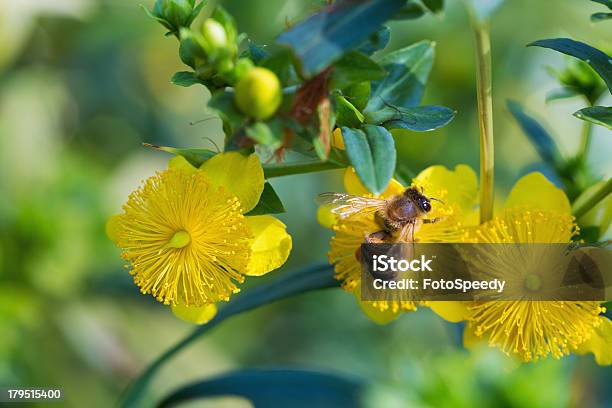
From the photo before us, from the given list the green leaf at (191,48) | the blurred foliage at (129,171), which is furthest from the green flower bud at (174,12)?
the blurred foliage at (129,171)

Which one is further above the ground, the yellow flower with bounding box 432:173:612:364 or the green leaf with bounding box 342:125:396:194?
the green leaf with bounding box 342:125:396:194

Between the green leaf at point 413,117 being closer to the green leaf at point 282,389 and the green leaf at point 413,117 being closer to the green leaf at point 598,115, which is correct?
the green leaf at point 598,115

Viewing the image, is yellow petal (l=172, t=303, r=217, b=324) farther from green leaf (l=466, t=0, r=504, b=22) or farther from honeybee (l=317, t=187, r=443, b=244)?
green leaf (l=466, t=0, r=504, b=22)

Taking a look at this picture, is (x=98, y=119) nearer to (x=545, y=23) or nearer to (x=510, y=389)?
(x=545, y=23)

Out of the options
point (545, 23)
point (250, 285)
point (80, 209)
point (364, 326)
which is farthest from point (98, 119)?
point (545, 23)

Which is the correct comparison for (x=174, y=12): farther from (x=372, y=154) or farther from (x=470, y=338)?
(x=470, y=338)

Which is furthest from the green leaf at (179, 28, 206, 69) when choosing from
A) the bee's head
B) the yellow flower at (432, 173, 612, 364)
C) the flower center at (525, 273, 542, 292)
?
the flower center at (525, 273, 542, 292)
